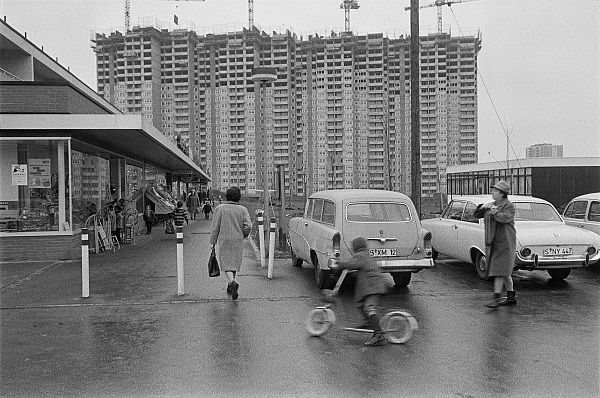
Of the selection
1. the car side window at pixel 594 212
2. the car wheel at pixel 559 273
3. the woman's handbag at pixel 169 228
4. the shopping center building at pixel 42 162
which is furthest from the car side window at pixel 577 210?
the woman's handbag at pixel 169 228

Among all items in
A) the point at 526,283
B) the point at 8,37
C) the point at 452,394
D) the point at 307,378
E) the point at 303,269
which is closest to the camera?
the point at 452,394

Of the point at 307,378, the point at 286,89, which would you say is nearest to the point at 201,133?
the point at 286,89

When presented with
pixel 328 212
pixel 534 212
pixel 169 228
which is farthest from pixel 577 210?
pixel 169 228

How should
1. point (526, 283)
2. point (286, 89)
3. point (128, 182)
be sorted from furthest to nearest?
point (286, 89) → point (128, 182) → point (526, 283)

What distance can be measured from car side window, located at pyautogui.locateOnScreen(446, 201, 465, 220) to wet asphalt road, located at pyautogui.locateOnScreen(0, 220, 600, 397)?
5.47 ft

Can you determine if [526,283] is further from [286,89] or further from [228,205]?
[286,89]

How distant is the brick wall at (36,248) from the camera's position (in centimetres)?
1302

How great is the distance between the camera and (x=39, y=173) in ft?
43.2

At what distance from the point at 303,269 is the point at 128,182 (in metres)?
12.5

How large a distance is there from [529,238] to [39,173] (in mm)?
10034

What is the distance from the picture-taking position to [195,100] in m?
60.1

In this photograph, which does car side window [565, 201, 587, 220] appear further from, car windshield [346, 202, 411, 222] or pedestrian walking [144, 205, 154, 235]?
pedestrian walking [144, 205, 154, 235]

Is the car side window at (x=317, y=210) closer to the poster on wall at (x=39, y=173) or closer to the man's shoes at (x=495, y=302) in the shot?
the man's shoes at (x=495, y=302)

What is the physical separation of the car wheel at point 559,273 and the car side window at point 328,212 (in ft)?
13.2
